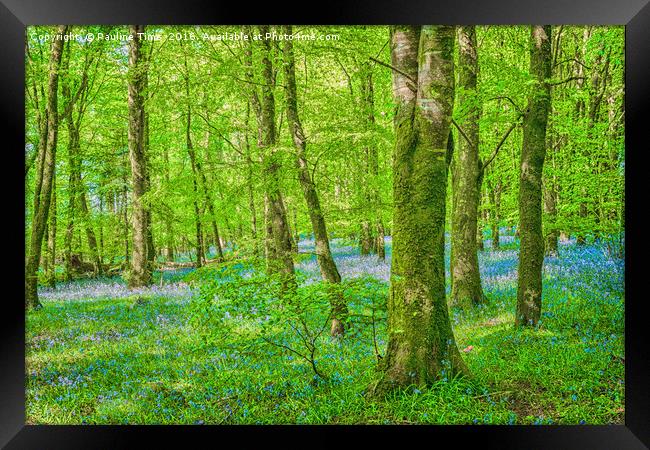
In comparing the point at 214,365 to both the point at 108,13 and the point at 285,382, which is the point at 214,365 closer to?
the point at 285,382

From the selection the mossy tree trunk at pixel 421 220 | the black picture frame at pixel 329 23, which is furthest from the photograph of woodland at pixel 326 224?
the black picture frame at pixel 329 23

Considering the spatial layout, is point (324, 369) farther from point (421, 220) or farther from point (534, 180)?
point (534, 180)

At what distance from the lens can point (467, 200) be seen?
20.9 feet

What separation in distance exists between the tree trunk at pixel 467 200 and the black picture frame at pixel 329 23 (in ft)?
6.09

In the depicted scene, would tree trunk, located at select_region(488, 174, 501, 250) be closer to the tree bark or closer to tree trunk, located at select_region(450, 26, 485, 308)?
tree trunk, located at select_region(450, 26, 485, 308)

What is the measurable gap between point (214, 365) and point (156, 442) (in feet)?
3.11

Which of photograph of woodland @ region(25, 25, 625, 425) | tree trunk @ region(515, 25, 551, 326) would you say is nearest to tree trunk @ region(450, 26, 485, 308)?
photograph of woodland @ region(25, 25, 625, 425)

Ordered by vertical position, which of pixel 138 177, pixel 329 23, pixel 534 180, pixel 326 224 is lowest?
pixel 326 224

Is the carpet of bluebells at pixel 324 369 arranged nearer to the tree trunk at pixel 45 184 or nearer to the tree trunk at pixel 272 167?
the tree trunk at pixel 45 184

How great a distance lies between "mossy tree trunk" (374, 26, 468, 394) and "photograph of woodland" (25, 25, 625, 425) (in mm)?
21

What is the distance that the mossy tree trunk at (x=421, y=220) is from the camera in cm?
378

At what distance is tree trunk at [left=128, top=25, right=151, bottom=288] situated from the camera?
19.3ft

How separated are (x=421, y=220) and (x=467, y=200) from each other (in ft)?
9.47

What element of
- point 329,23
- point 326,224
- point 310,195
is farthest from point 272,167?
point 329,23
